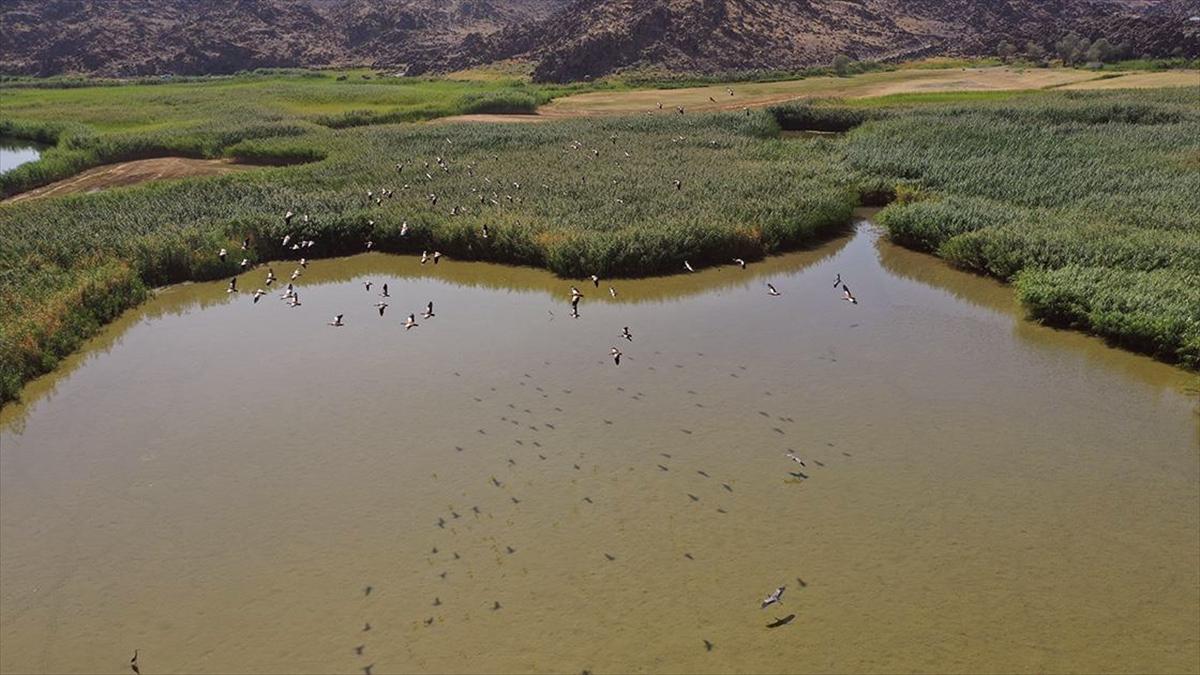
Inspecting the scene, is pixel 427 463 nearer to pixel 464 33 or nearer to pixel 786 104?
pixel 786 104

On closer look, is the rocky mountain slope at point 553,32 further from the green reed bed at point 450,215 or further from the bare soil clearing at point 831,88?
the green reed bed at point 450,215

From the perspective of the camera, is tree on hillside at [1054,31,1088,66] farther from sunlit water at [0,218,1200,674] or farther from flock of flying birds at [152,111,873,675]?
sunlit water at [0,218,1200,674]

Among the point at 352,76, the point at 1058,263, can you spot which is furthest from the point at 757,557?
the point at 352,76

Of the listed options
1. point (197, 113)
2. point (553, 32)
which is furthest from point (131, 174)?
point (553, 32)

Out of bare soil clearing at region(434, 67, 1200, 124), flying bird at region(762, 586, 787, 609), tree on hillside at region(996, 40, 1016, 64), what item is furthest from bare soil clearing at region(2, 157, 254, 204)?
tree on hillside at region(996, 40, 1016, 64)

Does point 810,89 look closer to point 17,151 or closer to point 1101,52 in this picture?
point 1101,52

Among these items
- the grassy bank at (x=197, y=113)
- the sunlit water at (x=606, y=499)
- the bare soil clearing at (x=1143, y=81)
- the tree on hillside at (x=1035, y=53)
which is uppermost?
the tree on hillside at (x=1035, y=53)

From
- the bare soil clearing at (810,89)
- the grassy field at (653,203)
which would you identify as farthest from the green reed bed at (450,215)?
the bare soil clearing at (810,89)
